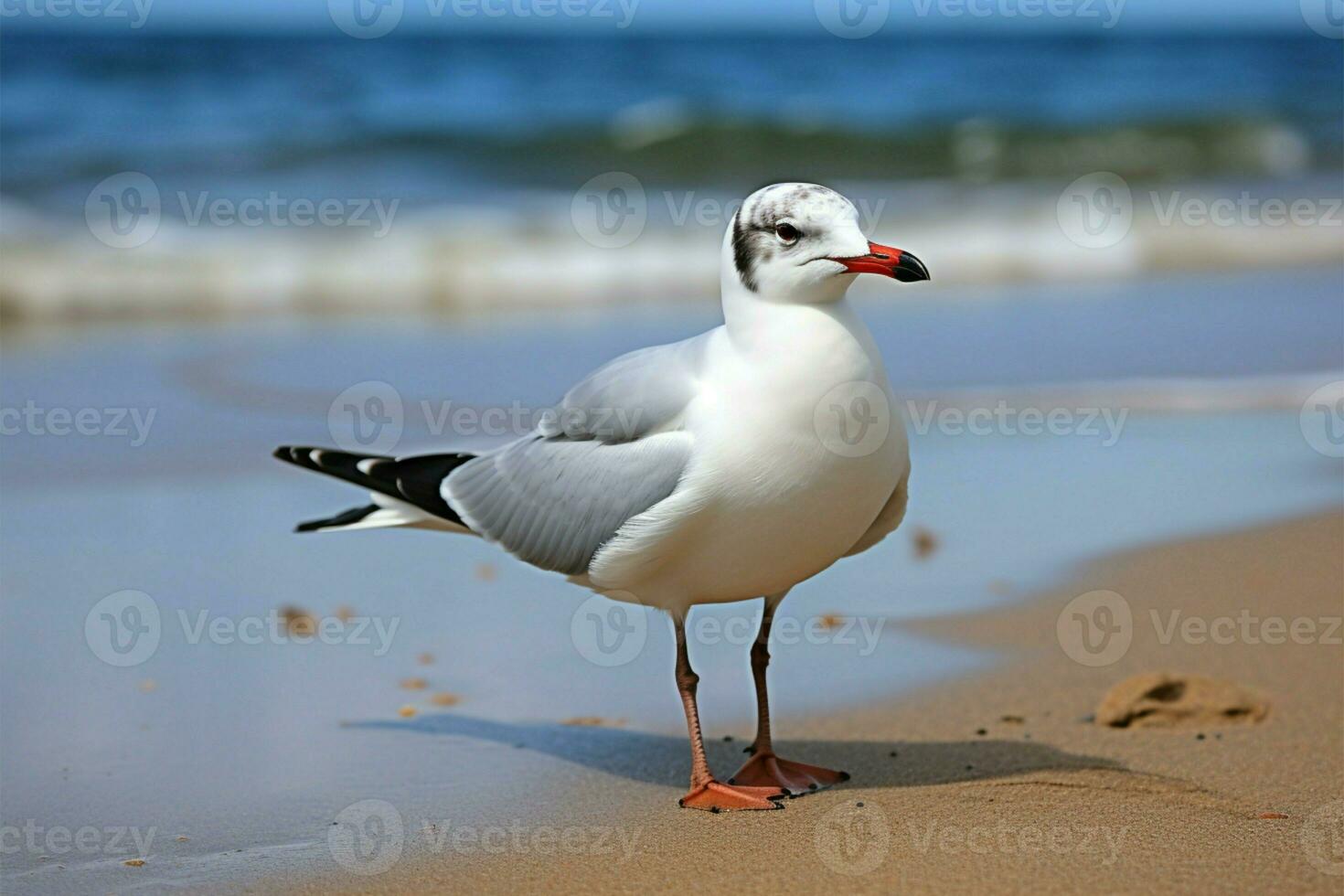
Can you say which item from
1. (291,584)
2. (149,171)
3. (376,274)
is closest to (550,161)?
(149,171)

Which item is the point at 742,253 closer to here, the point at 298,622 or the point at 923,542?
the point at 298,622

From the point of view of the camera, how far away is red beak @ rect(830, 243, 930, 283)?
3586 mm

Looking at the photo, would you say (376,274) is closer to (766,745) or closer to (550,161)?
(550,161)

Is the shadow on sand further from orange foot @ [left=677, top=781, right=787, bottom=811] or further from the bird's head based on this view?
the bird's head

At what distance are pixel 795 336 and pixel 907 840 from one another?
44.0 inches

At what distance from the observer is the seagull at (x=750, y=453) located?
3709 millimetres

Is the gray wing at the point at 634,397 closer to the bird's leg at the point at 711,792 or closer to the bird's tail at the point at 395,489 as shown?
the bird's tail at the point at 395,489

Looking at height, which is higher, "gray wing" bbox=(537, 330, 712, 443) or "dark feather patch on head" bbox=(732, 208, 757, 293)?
"dark feather patch on head" bbox=(732, 208, 757, 293)

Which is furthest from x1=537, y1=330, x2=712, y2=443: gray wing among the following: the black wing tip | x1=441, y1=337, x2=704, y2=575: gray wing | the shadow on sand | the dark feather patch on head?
the shadow on sand

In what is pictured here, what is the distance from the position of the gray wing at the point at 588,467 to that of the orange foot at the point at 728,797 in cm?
60

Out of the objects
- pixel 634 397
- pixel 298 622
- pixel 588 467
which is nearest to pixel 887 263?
pixel 634 397

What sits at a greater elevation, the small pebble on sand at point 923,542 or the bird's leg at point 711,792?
the small pebble on sand at point 923,542

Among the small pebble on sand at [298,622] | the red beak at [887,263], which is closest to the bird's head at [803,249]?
the red beak at [887,263]

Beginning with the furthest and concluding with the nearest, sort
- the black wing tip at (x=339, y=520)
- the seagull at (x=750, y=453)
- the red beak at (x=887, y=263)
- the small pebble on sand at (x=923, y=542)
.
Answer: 1. the small pebble on sand at (x=923, y=542)
2. the black wing tip at (x=339, y=520)
3. the seagull at (x=750, y=453)
4. the red beak at (x=887, y=263)
